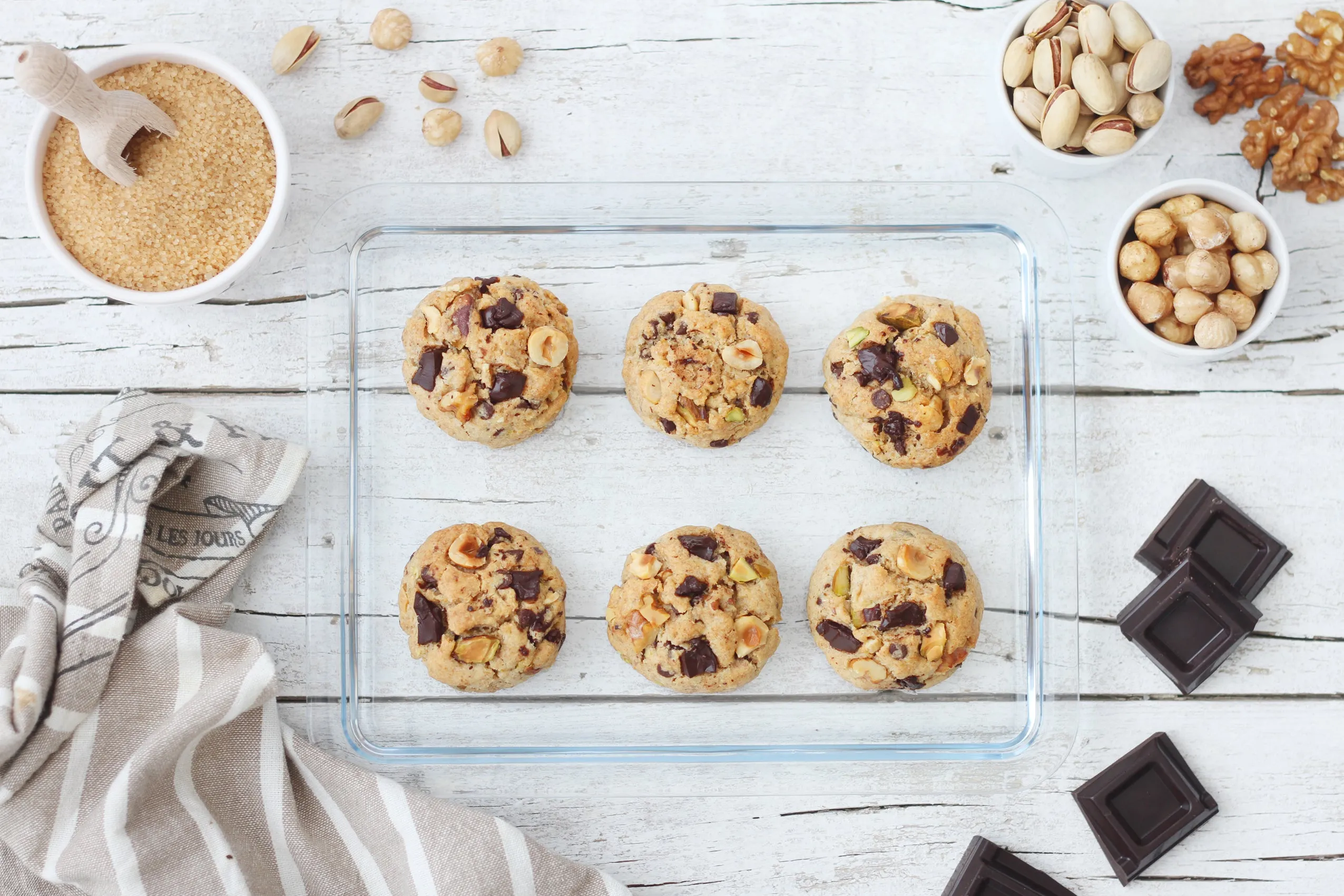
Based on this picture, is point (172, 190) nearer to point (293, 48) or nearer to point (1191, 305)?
point (293, 48)

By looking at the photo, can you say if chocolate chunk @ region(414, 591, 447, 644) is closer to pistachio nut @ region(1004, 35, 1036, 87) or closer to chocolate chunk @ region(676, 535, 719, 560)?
chocolate chunk @ region(676, 535, 719, 560)

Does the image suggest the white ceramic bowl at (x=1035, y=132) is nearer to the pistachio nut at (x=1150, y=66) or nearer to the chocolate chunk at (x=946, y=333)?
the pistachio nut at (x=1150, y=66)

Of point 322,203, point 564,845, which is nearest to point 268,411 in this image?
point 322,203

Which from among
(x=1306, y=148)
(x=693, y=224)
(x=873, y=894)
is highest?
(x=1306, y=148)

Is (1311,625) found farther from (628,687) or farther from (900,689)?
(628,687)

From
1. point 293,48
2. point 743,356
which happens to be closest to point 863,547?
point 743,356
